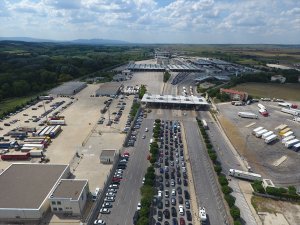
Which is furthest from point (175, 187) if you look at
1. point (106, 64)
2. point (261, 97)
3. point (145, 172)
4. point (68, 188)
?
point (106, 64)

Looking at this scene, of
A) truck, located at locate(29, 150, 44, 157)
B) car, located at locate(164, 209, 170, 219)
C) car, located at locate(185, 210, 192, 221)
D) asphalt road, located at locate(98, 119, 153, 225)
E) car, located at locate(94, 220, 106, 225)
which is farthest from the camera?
truck, located at locate(29, 150, 44, 157)

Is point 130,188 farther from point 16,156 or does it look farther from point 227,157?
point 16,156

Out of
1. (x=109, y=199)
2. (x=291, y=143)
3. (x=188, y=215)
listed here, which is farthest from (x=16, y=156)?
(x=291, y=143)

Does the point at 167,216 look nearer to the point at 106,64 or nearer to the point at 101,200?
the point at 101,200

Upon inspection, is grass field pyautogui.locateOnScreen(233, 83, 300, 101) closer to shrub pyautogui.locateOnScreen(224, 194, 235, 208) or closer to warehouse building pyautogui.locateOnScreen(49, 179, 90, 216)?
shrub pyautogui.locateOnScreen(224, 194, 235, 208)

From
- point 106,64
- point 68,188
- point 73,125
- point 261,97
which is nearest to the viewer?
point 68,188

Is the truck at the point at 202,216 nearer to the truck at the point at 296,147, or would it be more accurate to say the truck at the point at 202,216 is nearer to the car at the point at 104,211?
the car at the point at 104,211

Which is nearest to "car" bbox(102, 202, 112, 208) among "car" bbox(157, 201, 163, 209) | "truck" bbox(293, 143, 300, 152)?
"car" bbox(157, 201, 163, 209)
